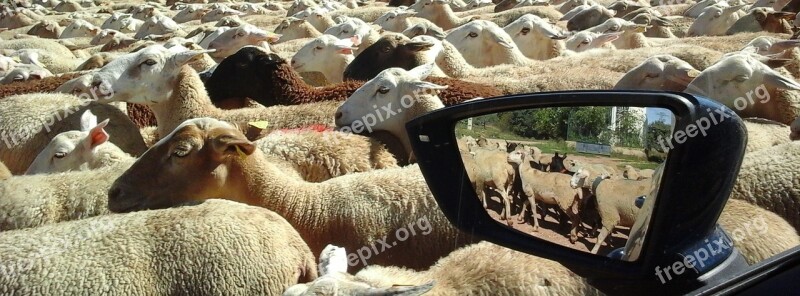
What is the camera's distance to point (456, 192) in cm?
184

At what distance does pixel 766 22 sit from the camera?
10.9 meters

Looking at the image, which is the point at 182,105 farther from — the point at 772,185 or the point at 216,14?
the point at 216,14

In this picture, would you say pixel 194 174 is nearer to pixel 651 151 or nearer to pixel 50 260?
pixel 50 260

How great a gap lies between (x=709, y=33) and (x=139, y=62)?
8.33 metres

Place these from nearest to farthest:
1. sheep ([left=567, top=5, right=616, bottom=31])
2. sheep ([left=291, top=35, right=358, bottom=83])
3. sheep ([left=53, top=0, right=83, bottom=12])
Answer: sheep ([left=291, top=35, right=358, bottom=83]), sheep ([left=567, top=5, right=616, bottom=31]), sheep ([left=53, top=0, right=83, bottom=12])

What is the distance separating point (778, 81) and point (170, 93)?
4145mm

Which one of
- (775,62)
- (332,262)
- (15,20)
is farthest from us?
(15,20)

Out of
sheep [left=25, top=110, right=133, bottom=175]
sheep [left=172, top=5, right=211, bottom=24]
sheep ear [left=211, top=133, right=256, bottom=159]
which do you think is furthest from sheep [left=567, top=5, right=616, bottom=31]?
sheep ear [left=211, top=133, right=256, bottom=159]

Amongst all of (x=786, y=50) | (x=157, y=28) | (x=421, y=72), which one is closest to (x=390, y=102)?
(x=421, y=72)

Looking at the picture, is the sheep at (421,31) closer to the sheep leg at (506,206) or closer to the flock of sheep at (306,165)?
the flock of sheep at (306,165)

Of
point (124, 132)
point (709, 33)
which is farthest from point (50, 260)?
point (709, 33)

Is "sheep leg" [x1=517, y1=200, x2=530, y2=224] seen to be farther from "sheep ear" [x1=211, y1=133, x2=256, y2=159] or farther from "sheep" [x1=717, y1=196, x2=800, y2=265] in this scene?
"sheep ear" [x1=211, y1=133, x2=256, y2=159]

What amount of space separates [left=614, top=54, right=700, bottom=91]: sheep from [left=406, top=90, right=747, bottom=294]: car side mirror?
4.38 m

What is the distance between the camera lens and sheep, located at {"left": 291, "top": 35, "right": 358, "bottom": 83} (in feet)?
27.7
